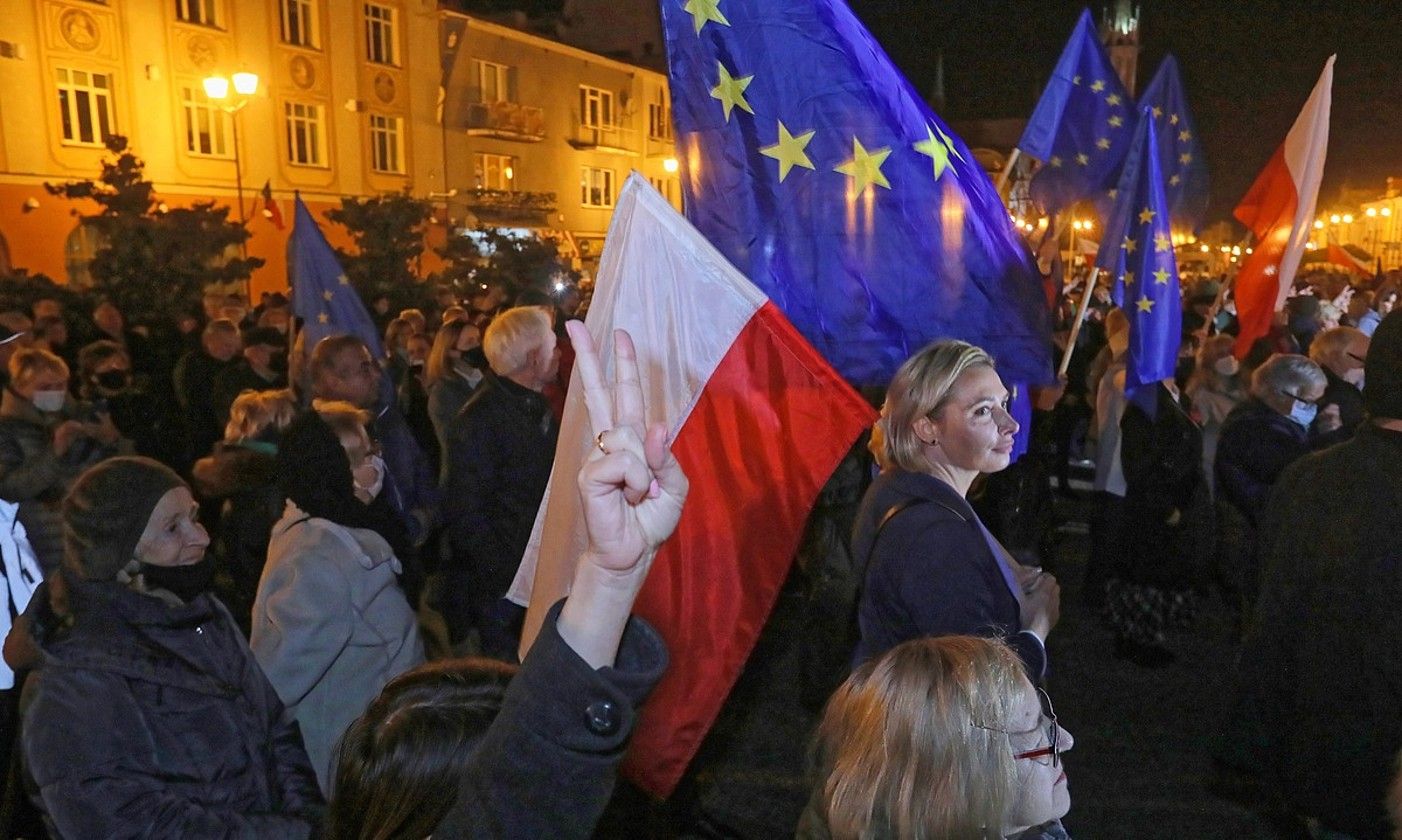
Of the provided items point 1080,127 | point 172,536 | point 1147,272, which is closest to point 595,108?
point 1080,127

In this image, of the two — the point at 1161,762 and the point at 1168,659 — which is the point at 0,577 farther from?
the point at 1168,659

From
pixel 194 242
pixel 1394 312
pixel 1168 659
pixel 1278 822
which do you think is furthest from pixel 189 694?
pixel 194 242

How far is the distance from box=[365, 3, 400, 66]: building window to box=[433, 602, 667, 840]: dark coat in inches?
1207

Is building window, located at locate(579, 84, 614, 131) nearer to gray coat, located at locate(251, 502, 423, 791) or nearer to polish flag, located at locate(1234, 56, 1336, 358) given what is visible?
polish flag, located at locate(1234, 56, 1336, 358)

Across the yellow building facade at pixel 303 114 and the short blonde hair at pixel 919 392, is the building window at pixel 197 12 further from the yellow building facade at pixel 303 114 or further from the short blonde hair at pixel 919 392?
the short blonde hair at pixel 919 392

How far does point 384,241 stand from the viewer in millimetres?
18797

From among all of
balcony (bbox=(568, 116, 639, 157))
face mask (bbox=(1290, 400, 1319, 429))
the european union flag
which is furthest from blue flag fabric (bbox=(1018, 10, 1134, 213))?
balcony (bbox=(568, 116, 639, 157))

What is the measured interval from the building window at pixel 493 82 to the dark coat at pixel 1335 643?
1307 inches

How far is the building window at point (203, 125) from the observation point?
77.2 ft

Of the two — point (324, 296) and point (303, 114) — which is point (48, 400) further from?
point (303, 114)

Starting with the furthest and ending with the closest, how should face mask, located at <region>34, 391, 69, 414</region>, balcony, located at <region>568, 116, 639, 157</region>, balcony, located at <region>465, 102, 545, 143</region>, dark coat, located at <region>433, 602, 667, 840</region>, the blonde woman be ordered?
balcony, located at <region>568, 116, 639, 157</region> < balcony, located at <region>465, 102, 545, 143</region> < face mask, located at <region>34, 391, 69, 414</region> < the blonde woman < dark coat, located at <region>433, 602, 667, 840</region>

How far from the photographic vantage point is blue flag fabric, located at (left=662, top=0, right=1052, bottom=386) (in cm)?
300

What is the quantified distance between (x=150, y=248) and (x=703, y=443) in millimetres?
14435

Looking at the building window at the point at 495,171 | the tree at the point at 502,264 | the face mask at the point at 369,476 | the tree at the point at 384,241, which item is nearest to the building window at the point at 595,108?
the building window at the point at 495,171
